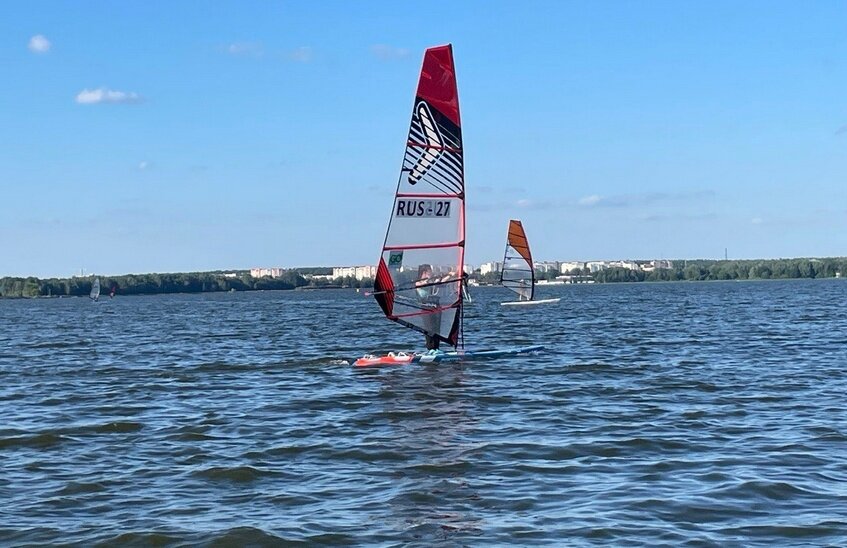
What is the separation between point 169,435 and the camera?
18.0 m

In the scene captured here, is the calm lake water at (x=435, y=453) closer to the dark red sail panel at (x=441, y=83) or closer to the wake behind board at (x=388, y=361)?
the wake behind board at (x=388, y=361)

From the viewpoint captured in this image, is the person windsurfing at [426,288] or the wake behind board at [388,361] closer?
the person windsurfing at [426,288]

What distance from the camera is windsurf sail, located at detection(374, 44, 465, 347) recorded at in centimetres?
2788

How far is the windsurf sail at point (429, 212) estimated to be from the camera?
27.9 meters

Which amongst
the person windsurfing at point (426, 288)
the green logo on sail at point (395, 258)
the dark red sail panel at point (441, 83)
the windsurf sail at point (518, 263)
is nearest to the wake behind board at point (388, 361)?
→ the person windsurfing at point (426, 288)

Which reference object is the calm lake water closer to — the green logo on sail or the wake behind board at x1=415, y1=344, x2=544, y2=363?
the wake behind board at x1=415, y1=344, x2=544, y2=363

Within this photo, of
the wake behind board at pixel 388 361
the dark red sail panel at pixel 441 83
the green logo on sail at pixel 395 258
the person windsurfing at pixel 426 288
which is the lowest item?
the wake behind board at pixel 388 361

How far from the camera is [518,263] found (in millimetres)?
81625

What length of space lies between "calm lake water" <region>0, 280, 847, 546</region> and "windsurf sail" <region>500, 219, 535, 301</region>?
46777mm

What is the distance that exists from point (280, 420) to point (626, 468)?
744cm

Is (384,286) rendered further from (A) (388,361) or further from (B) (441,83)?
A: (B) (441,83)

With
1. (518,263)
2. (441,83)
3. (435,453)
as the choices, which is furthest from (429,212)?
(518,263)

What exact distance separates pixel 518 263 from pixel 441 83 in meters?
53.5

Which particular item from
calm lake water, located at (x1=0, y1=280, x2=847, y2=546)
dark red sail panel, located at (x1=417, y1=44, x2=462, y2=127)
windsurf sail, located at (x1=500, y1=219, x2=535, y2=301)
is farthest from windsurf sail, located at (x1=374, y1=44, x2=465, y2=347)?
windsurf sail, located at (x1=500, y1=219, x2=535, y2=301)
